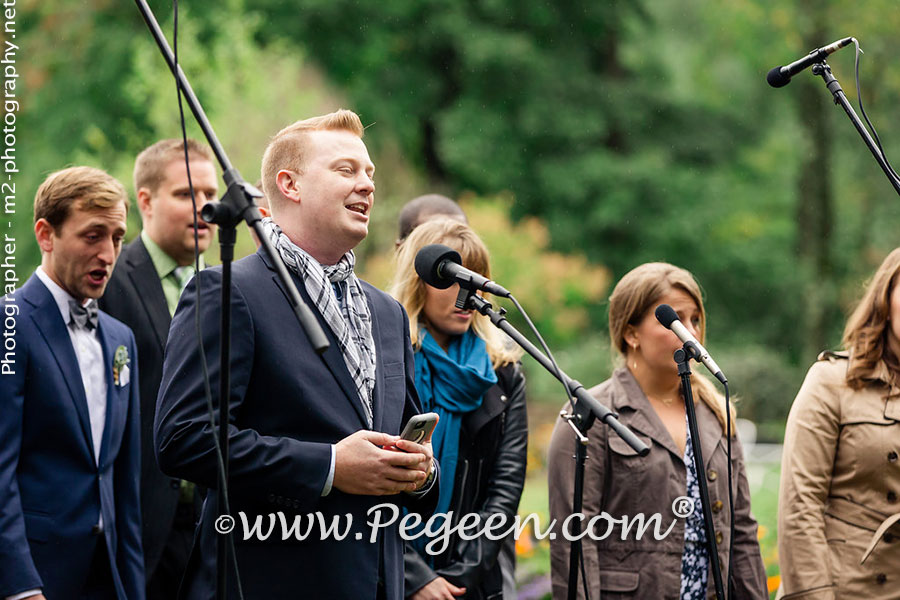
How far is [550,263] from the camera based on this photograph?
20172 millimetres

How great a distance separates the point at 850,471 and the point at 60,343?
3176 mm

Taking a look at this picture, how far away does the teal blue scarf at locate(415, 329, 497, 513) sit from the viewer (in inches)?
175

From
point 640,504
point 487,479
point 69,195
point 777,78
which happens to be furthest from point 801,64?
point 69,195

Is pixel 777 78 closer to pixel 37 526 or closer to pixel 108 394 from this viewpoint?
pixel 108 394

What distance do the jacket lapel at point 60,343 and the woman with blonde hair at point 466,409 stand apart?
1331mm

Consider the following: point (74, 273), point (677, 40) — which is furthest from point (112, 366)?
point (677, 40)

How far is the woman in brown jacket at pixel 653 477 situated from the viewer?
4.31m

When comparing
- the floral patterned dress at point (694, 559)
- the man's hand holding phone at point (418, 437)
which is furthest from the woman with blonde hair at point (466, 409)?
the man's hand holding phone at point (418, 437)

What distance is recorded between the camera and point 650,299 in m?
4.62

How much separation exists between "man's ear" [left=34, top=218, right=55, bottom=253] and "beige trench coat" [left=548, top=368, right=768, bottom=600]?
2.19m

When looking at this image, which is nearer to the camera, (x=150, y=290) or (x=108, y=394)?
(x=108, y=394)

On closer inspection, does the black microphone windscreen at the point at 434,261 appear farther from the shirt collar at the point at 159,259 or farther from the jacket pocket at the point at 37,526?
the shirt collar at the point at 159,259

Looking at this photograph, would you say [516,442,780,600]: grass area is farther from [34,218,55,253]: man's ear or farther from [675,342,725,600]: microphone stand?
[34,218,55,253]: man's ear

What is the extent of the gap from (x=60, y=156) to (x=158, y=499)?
13600 millimetres
